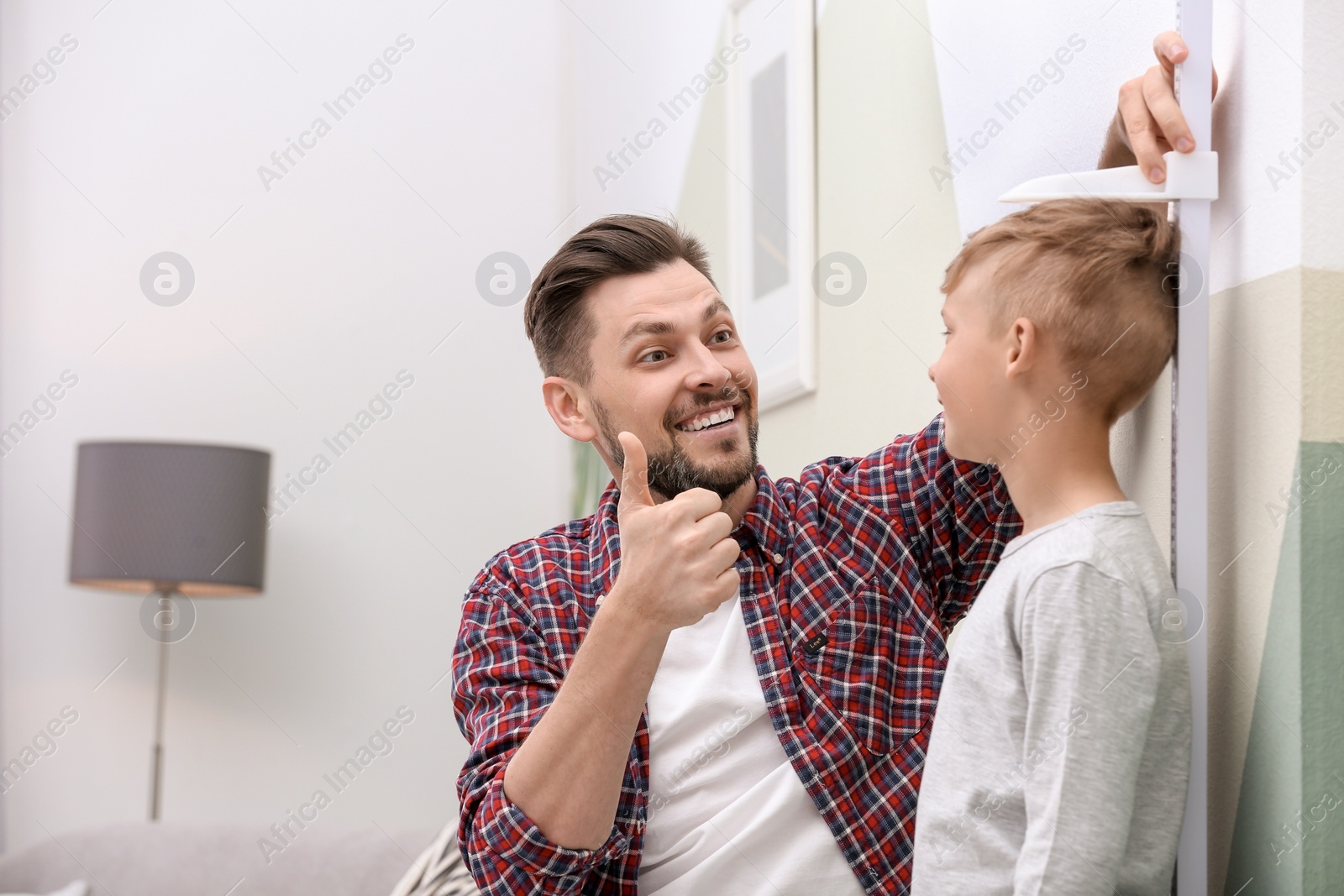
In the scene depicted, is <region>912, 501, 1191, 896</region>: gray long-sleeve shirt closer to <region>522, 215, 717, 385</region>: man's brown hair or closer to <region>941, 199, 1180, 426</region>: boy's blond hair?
<region>941, 199, 1180, 426</region>: boy's blond hair

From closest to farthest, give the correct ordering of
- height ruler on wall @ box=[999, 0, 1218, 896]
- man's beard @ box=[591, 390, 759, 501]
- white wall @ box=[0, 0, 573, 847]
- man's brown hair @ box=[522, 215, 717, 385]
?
height ruler on wall @ box=[999, 0, 1218, 896]
man's beard @ box=[591, 390, 759, 501]
man's brown hair @ box=[522, 215, 717, 385]
white wall @ box=[0, 0, 573, 847]

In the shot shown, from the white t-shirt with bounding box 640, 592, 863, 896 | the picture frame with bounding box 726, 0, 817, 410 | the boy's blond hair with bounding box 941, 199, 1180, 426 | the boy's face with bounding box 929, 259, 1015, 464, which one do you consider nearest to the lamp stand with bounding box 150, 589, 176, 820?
the picture frame with bounding box 726, 0, 817, 410

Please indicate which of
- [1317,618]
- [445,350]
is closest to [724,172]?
[445,350]

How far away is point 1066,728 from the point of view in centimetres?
83

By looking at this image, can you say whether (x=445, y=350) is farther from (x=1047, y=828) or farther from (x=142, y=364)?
(x=1047, y=828)

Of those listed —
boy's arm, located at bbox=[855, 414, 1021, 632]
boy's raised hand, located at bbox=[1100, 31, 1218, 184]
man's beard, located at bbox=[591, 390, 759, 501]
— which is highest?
boy's raised hand, located at bbox=[1100, 31, 1218, 184]

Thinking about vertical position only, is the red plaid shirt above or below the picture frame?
below

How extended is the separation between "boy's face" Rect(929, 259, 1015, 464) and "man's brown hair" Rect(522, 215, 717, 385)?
0.53m

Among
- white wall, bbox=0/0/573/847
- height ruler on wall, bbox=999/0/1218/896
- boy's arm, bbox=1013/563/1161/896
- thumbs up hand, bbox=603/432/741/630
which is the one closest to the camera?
boy's arm, bbox=1013/563/1161/896

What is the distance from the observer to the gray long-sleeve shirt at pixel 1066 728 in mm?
824

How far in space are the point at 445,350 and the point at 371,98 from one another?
0.75 m

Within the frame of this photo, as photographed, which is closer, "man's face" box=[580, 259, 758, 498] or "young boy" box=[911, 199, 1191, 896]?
"young boy" box=[911, 199, 1191, 896]

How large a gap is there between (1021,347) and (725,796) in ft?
1.79

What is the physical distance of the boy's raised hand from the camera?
3.03 feet
